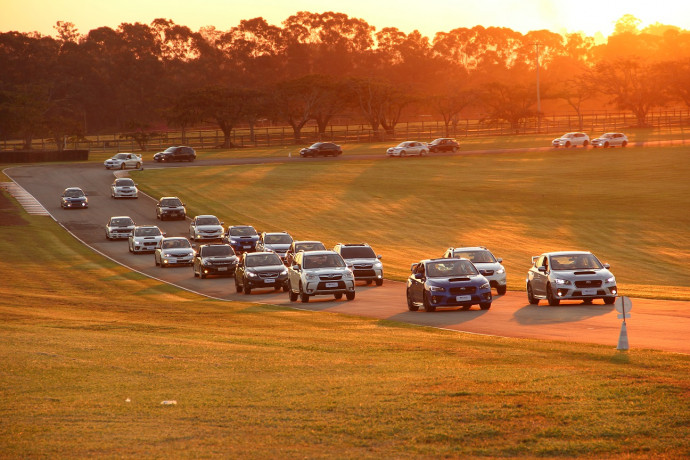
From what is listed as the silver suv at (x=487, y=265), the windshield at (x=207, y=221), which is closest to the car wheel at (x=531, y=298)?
the silver suv at (x=487, y=265)

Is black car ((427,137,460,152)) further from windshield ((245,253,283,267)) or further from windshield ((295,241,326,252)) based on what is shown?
windshield ((245,253,283,267))

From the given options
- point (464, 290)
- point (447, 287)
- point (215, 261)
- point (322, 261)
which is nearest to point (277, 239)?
point (215, 261)

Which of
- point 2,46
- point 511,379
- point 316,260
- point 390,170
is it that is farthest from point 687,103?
point 511,379

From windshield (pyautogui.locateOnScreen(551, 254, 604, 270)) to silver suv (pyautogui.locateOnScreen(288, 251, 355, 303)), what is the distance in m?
6.63

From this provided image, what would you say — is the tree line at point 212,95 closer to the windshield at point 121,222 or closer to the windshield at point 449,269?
the windshield at point 121,222

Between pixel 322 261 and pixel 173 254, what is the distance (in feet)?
50.2

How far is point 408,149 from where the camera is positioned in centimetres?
10575

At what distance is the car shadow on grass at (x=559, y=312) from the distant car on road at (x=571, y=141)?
8229 cm

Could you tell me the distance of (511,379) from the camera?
1486cm

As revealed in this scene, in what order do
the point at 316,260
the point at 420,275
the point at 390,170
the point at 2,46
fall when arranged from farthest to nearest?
the point at 2,46 → the point at 390,170 → the point at 316,260 → the point at 420,275

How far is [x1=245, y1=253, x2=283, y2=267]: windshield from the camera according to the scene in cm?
3569

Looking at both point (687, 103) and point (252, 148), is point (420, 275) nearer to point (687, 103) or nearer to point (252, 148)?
point (252, 148)

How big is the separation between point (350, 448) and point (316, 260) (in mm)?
21379

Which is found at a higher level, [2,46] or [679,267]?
[2,46]
